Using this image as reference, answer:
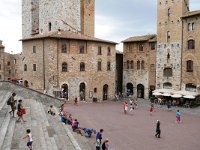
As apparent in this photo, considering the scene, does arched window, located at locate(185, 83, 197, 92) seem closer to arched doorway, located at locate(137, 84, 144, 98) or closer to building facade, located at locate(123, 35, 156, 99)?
building facade, located at locate(123, 35, 156, 99)

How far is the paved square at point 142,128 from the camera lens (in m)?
17.7

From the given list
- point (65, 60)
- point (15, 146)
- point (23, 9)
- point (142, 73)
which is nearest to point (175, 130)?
point (15, 146)

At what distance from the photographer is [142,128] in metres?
22.1

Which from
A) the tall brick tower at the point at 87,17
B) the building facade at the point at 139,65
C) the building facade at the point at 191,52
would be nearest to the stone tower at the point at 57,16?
the tall brick tower at the point at 87,17

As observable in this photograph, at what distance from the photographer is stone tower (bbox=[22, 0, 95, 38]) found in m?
43.1

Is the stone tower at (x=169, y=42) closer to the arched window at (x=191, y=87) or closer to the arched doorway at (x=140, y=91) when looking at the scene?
the arched window at (x=191, y=87)

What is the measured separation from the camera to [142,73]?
1699 inches

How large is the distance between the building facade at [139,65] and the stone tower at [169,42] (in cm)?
172

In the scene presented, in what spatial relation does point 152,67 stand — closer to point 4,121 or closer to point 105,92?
point 105,92

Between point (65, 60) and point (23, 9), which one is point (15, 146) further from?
point (23, 9)

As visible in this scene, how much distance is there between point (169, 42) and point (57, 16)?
1849cm

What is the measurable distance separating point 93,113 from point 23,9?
102ft

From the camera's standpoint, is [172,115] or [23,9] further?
[23,9]

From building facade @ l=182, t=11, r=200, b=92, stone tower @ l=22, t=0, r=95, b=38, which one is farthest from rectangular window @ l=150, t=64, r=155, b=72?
stone tower @ l=22, t=0, r=95, b=38
